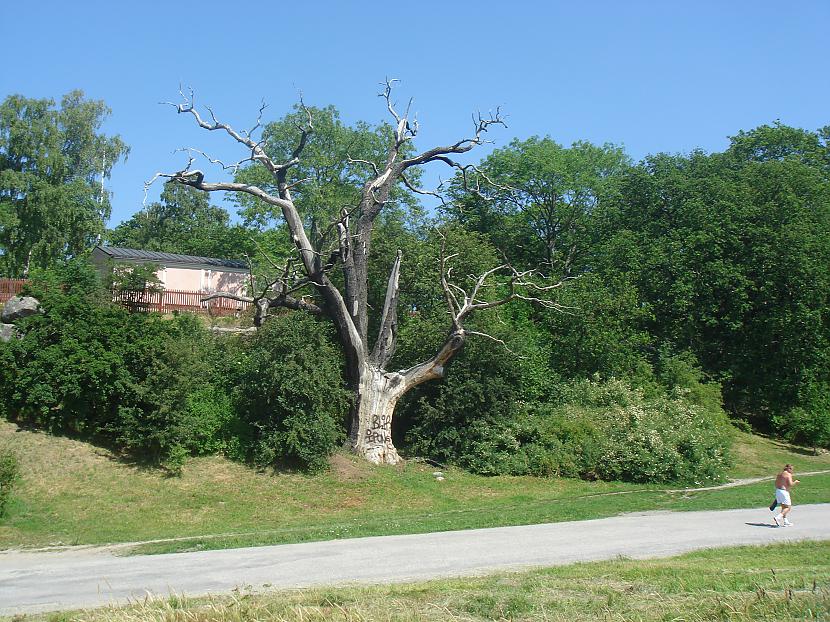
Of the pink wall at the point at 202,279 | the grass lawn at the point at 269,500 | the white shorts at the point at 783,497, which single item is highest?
the pink wall at the point at 202,279

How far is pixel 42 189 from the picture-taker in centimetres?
4603

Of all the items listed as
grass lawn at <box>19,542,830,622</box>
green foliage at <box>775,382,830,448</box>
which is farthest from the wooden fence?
green foliage at <box>775,382,830,448</box>

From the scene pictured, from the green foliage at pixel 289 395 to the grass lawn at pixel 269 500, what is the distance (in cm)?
77

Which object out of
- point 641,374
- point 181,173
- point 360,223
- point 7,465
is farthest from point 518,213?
point 7,465

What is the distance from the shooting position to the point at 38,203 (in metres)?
46.2

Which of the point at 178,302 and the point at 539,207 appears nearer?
the point at 178,302

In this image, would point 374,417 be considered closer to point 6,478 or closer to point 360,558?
point 6,478

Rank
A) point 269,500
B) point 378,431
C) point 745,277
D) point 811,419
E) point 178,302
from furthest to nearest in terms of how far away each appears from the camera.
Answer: point 178,302
point 745,277
point 811,419
point 378,431
point 269,500

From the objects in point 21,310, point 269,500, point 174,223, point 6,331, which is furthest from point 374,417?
point 174,223

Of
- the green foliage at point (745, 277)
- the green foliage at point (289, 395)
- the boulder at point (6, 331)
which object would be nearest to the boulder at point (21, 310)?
the boulder at point (6, 331)

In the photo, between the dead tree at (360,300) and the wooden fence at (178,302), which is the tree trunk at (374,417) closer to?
the dead tree at (360,300)

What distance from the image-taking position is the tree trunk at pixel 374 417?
25.2 metres

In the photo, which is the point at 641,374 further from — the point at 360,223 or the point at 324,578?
the point at 324,578

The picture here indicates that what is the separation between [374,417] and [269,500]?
17.4 ft
